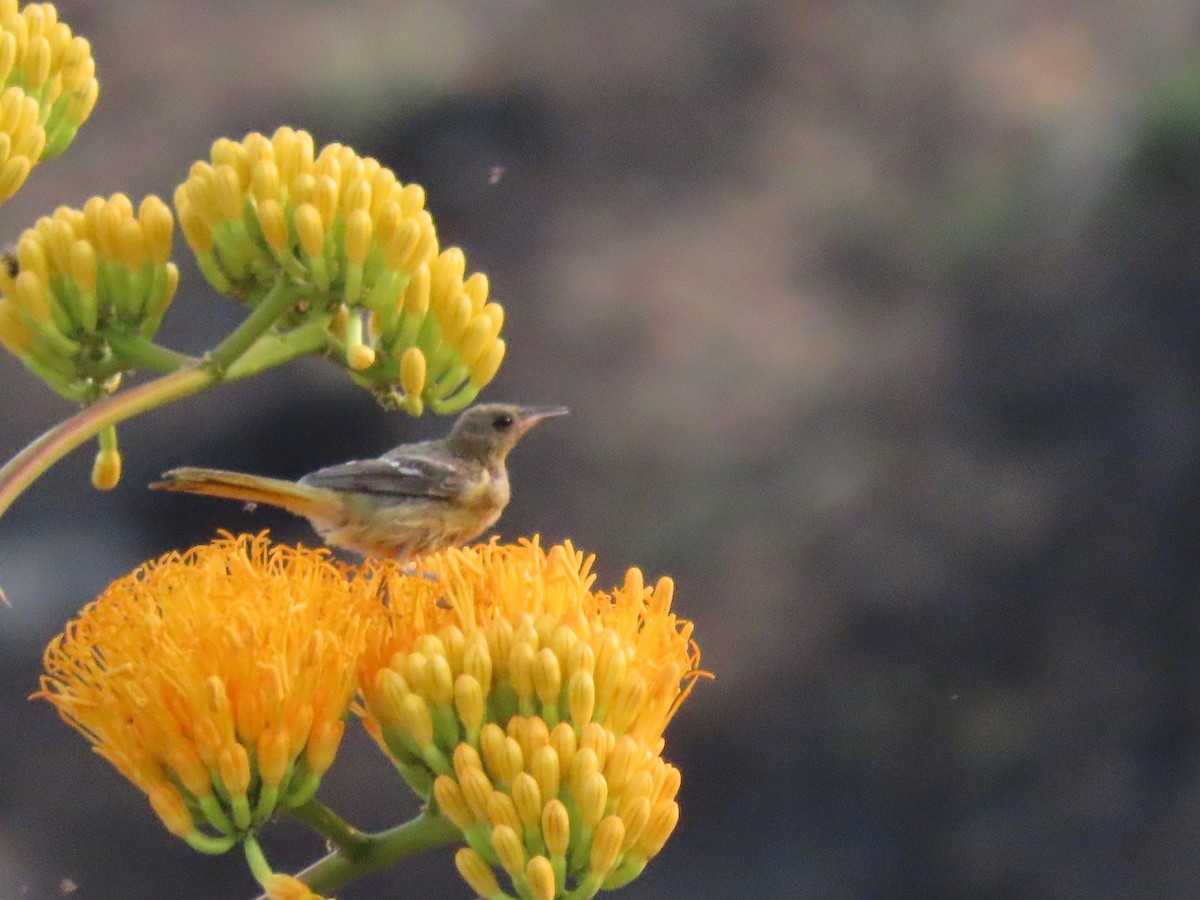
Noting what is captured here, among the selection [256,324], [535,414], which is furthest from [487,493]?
[256,324]

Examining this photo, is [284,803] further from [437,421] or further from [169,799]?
[437,421]

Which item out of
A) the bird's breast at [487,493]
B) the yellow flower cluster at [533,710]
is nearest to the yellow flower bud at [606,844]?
the yellow flower cluster at [533,710]

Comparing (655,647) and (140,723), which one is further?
(655,647)

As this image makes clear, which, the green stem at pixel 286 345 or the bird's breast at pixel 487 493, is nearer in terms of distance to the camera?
the green stem at pixel 286 345

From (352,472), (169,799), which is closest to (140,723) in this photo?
(169,799)

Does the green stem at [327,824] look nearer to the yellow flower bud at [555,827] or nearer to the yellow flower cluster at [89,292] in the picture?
the yellow flower bud at [555,827]

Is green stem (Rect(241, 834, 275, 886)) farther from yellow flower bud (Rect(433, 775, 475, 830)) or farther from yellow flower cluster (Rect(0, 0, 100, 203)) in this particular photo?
yellow flower cluster (Rect(0, 0, 100, 203))
